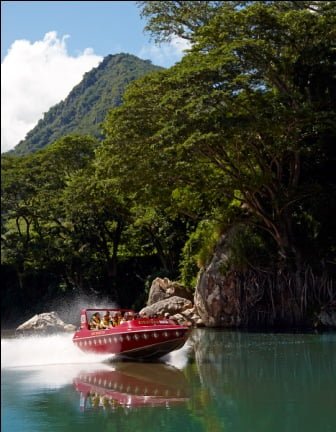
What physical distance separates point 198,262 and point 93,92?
231 feet

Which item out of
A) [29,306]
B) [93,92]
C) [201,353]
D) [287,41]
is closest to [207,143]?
[287,41]

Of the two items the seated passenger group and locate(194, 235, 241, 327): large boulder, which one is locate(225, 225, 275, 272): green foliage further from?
the seated passenger group

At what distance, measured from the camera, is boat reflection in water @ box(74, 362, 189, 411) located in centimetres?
1088

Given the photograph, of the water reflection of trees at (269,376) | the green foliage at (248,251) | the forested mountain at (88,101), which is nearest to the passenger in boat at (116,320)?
the water reflection of trees at (269,376)

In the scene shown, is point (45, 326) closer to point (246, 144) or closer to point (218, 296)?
point (218, 296)

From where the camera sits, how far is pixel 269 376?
13039 millimetres

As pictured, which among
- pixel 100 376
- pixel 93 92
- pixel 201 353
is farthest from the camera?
pixel 93 92

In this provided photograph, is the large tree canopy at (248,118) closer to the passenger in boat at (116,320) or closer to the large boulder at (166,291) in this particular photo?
the large boulder at (166,291)

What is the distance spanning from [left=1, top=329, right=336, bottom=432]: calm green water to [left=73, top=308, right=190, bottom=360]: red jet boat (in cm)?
37

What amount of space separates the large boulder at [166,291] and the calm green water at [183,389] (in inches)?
299

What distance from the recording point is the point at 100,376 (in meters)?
14.0

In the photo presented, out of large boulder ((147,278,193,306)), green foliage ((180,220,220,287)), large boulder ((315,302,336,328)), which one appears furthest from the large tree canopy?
large boulder ((147,278,193,306))

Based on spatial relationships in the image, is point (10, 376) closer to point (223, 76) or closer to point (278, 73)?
point (223, 76)

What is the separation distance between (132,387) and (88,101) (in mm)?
80205
